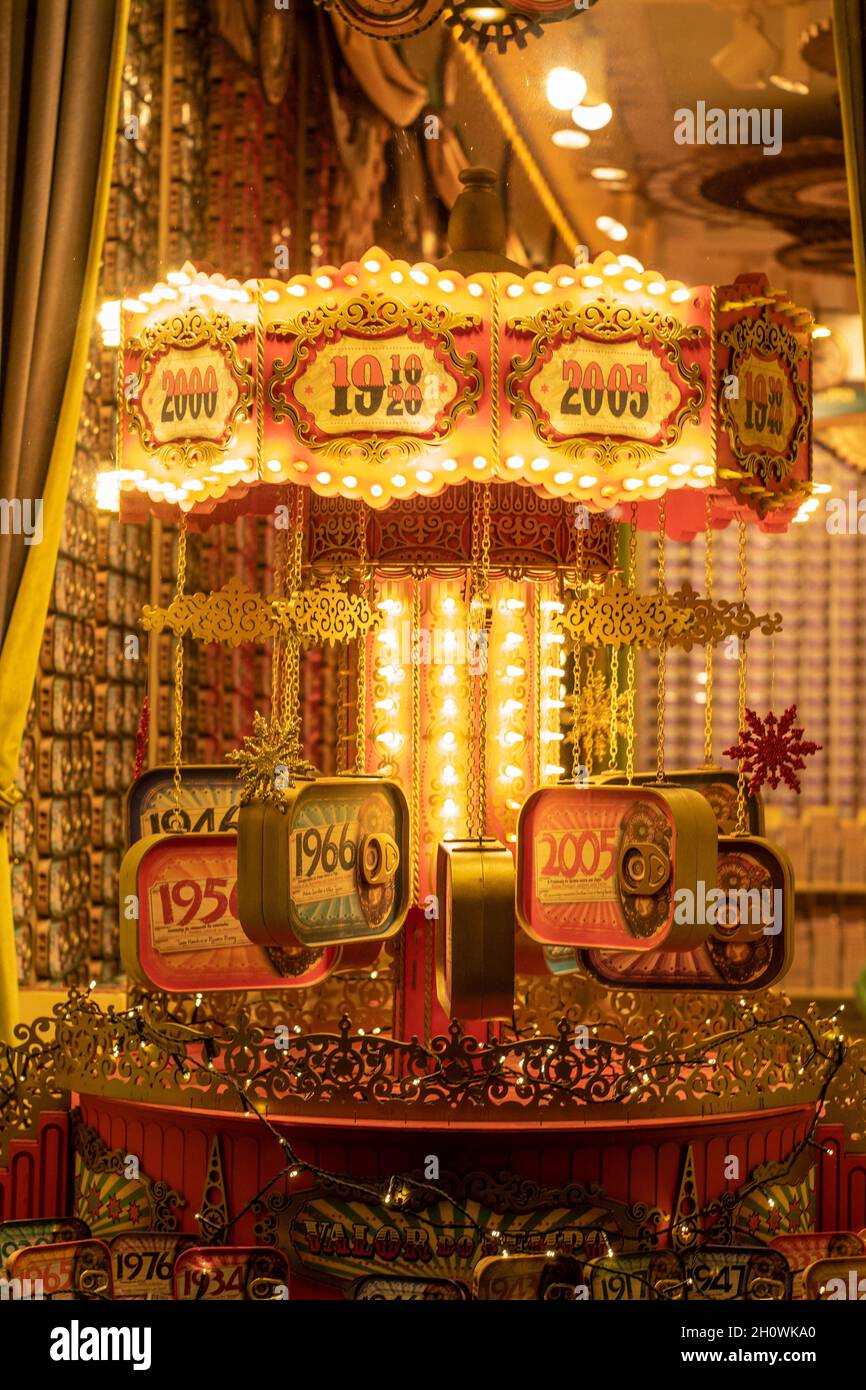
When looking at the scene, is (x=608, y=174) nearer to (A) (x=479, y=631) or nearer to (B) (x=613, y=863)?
(A) (x=479, y=631)

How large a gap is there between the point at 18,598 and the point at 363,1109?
6.08 feet

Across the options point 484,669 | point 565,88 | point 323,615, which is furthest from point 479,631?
point 565,88

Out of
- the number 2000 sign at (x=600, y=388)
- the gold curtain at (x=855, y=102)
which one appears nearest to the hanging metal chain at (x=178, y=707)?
the number 2000 sign at (x=600, y=388)

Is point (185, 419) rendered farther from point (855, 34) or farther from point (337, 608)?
point (855, 34)

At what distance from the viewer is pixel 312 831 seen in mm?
4371

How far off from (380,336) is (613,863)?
59.9 inches

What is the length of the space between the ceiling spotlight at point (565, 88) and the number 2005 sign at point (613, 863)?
4.71m

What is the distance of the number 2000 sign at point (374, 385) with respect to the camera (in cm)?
444

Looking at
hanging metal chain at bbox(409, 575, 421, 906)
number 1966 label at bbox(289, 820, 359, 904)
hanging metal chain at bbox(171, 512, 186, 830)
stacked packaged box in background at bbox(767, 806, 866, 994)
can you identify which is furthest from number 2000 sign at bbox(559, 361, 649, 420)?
stacked packaged box in background at bbox(767, 806, 866, 994)

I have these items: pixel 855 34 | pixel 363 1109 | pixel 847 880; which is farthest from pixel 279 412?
pixel 847 880

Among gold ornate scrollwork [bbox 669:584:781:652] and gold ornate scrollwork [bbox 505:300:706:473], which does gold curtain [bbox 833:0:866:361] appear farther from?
gold ornate scrollwork [bbox 669:584:781:652]

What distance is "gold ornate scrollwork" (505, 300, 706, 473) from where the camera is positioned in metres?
4.49

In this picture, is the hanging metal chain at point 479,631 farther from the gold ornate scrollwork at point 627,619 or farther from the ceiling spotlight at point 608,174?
the ceiling spotlight at point 608,174
